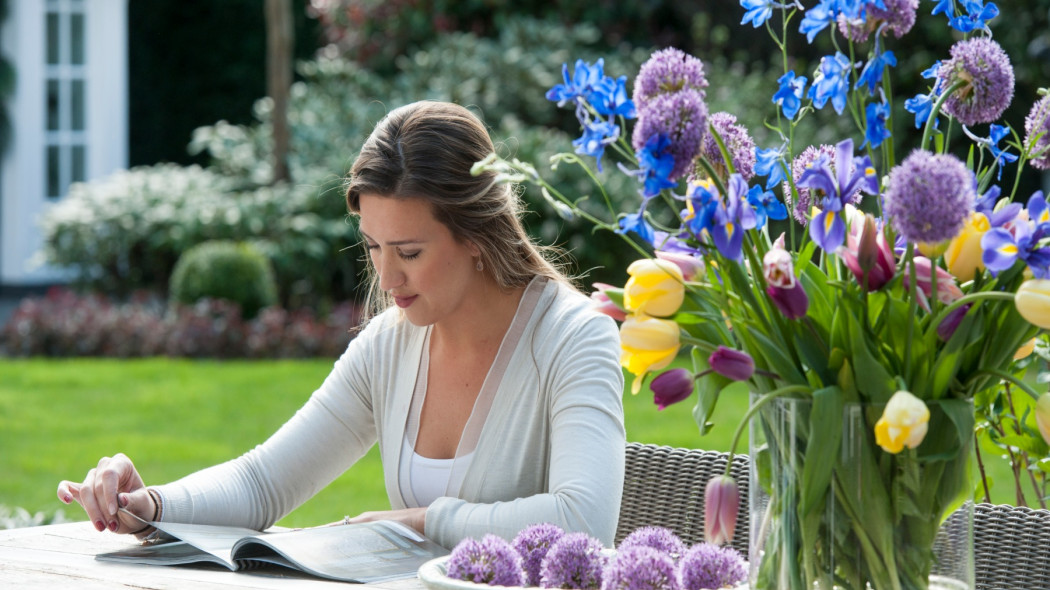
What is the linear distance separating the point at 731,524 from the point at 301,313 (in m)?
7.03

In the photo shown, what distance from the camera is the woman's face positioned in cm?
209

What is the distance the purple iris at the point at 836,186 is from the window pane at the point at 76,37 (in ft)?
38.9

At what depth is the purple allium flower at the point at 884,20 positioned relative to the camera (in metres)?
1.12

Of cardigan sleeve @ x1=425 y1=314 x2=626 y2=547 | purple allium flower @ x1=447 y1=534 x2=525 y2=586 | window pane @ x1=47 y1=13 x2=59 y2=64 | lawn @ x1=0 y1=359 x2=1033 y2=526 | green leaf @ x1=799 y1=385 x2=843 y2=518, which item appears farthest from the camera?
window pane @ x1=47 y1=13 x2=59 y2=64

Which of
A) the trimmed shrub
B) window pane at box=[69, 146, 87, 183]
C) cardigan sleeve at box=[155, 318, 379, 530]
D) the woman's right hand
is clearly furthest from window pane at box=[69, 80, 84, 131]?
the woman's right hand

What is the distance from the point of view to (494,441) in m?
2.12

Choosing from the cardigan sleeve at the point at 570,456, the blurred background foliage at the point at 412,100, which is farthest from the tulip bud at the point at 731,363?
the blurred background foliage at the point at 412,100

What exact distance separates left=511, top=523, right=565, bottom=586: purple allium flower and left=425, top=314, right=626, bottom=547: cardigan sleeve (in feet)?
1.49

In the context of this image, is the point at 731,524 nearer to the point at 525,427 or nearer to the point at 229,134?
the point at 525,427

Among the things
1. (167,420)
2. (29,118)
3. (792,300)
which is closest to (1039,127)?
(792,300)

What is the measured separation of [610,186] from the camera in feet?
27.7

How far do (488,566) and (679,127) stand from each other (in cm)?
53

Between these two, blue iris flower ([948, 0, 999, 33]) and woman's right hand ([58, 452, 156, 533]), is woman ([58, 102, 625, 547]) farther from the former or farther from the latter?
blue iris flower ([948, 0, 999, 33])

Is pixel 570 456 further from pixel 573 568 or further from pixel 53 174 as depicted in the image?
pixel 53 174
